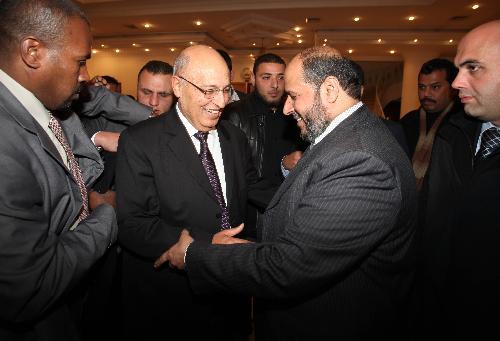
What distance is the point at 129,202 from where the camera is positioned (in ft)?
5.81

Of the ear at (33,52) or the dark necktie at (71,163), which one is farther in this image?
the dark necktie at (71,163)

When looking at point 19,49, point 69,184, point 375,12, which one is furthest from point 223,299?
point 375,12

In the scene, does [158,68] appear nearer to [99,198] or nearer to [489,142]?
[99,198]

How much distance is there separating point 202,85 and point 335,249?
1.24 meters

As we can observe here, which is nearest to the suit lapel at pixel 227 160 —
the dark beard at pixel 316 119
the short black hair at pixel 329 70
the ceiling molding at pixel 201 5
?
the dark beard at pixel 316 119

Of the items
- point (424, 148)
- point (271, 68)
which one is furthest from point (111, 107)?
point (424, 148)

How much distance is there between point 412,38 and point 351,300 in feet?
38.0

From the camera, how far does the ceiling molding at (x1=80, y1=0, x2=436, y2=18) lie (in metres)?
8.21

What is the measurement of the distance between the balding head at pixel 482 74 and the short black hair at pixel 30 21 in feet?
6.95

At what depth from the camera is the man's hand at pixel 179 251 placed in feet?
5.21

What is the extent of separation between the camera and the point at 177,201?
183cm

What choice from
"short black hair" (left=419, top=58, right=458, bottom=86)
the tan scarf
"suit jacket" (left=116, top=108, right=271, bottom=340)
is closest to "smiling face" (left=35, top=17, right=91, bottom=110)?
"suit jacket" (left=116, top=108, right=271, bottom=340)

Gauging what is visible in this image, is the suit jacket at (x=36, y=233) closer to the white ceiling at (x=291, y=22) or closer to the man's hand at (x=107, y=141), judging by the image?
the man's hand at (x=107, y=141)

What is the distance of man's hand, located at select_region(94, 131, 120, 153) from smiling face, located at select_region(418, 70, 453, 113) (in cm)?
336
